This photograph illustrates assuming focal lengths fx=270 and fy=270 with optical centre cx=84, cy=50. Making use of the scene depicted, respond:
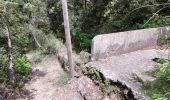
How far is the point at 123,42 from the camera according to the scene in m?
11.8

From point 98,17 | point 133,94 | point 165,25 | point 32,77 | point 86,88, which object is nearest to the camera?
point 133,94

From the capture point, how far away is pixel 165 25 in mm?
13344

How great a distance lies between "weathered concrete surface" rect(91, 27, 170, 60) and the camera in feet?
37.1

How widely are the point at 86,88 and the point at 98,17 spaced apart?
270 inches

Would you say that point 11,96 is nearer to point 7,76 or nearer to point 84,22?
point 7,76

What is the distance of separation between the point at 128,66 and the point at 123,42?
158cm

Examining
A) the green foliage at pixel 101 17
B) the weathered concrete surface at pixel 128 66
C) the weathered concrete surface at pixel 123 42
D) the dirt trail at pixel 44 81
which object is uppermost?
the green foliage at pixel 101 17

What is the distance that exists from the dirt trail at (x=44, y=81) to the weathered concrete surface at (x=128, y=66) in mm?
1782

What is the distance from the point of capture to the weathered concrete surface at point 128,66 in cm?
922

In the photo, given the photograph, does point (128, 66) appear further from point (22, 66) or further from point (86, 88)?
point (22, 66)

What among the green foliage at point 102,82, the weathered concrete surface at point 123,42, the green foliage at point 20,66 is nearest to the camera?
the green foliage at point 102,82

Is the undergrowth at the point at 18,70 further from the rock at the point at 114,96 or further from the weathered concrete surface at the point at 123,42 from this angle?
the rock at the point at 114,96

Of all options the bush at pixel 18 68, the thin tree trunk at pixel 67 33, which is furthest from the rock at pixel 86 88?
the bush at pixel 18 68

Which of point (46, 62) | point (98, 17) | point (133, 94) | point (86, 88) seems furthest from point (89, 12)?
point (133, 94)
